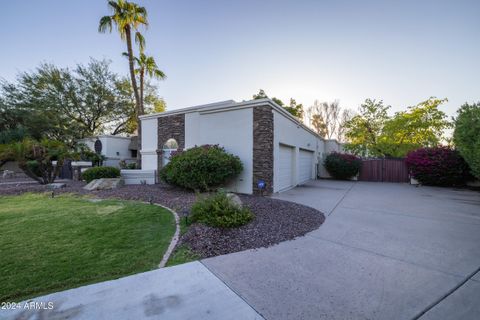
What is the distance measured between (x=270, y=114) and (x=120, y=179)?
7853 millimetres

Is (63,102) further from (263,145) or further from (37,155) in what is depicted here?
(263,145)

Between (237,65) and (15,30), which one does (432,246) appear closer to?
(237,65)

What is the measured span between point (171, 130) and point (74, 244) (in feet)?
26.4

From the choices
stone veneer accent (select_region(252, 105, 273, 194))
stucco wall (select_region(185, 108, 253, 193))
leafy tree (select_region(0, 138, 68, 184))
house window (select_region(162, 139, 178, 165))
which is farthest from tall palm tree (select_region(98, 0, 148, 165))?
stone veneer accent (select_region(252, 105, 273, 194))

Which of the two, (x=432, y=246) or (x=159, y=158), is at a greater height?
(x=159, y=158)

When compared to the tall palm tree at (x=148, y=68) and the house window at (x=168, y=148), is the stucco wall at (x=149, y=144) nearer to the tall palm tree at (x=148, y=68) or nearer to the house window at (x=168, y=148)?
the house window at (x=168, y=148)

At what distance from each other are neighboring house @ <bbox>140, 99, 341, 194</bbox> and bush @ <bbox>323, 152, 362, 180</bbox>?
4.21 meters

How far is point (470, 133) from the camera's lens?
8.22 meters

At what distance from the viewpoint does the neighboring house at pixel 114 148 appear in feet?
54.4

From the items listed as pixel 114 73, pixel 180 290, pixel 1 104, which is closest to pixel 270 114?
pixel 180 290

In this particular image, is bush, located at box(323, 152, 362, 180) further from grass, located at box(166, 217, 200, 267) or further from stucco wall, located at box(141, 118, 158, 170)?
grass, located at box(166, 217, 200, 267)

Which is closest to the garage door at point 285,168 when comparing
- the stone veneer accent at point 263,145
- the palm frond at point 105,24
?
the stone veneer accent at point 263,145

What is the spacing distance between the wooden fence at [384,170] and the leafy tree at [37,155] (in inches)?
771

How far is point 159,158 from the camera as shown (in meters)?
11.2
